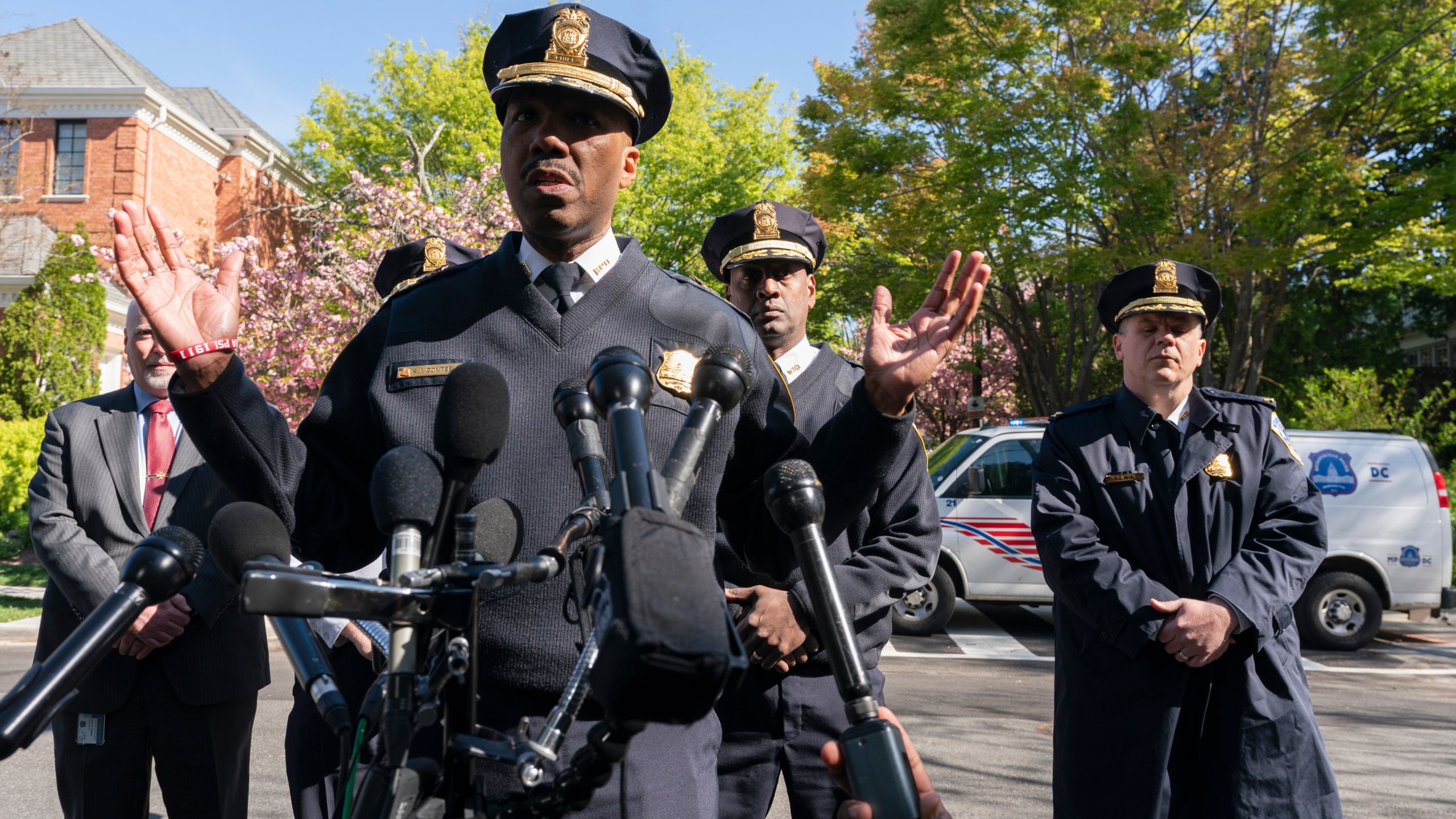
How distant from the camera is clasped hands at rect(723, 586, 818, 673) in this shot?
309cm

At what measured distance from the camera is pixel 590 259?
82.2 inches

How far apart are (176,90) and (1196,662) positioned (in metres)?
41.2

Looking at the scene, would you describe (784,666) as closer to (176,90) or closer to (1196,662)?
(1196,662)

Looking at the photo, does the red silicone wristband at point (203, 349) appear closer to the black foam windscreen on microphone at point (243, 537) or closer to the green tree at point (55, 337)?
the black foam windscreen on microphone at point (243, 537)

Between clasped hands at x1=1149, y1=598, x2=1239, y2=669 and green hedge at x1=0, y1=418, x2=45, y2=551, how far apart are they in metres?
14.7

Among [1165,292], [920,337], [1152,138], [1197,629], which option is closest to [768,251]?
[1165,292]

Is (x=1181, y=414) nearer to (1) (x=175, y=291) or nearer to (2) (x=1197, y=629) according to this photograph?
(2) (x=1197, y=629)

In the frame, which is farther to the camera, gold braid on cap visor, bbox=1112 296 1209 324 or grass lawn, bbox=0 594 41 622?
grass lawn, bbox=0 594 41 622

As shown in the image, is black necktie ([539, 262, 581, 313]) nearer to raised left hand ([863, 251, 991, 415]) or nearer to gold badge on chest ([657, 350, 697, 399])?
gold badge on chest ([657, 350, 697, 399])

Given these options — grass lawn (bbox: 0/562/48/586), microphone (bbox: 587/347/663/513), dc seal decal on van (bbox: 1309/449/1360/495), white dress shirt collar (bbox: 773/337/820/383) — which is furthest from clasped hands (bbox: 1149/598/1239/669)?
grass lawn (bbox: 0/562/48/586)

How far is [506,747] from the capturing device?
1124 mm

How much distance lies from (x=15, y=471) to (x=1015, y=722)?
14.6m

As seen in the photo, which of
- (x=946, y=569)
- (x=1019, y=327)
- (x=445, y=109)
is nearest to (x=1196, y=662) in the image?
(x=946, y=569)

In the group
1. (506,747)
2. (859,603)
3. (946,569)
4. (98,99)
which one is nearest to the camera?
(506,747)
